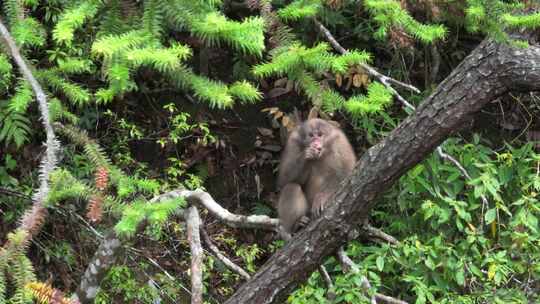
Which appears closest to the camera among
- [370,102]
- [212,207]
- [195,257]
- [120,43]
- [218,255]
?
[120,43]

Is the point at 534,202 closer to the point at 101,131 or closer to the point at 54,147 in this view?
the point at 101,131

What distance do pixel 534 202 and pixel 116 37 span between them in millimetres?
4119

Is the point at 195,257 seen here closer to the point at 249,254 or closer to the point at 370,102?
the point at 370,102

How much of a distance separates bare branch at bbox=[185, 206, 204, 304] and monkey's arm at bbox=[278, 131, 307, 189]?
1572 millimetres

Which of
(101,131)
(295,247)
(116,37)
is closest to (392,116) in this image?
(101,131)

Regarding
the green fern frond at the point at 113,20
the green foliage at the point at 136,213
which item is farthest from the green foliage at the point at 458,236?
the green fern frond at the point at 113,20

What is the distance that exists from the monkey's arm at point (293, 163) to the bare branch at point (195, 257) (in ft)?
5.16

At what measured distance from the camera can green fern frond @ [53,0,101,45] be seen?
84.9 inches

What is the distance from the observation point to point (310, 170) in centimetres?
519

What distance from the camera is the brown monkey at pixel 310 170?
5051 mm

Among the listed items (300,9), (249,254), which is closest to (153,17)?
(300,9)

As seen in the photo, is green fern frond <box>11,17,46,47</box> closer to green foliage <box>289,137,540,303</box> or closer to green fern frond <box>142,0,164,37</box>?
green fern frond <box>142,0,164,37</box>

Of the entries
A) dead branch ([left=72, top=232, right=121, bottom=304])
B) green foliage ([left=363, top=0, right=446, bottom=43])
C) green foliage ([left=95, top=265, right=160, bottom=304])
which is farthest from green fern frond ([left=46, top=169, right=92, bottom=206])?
green foliage ([left=95, top=265, right=160, bottom=304])

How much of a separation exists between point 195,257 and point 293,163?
2024mm
